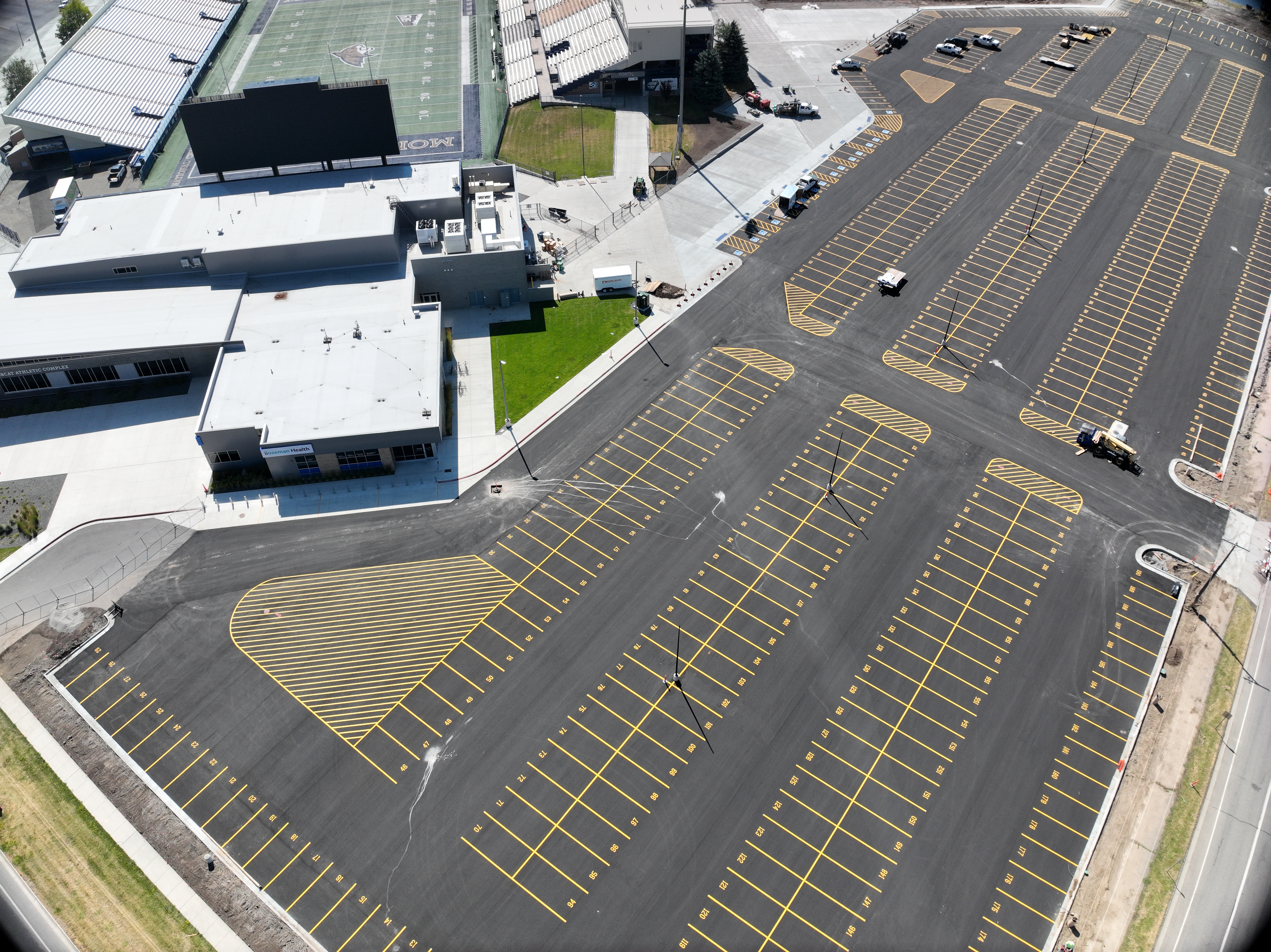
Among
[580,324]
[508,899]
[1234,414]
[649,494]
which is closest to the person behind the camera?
[508,899]

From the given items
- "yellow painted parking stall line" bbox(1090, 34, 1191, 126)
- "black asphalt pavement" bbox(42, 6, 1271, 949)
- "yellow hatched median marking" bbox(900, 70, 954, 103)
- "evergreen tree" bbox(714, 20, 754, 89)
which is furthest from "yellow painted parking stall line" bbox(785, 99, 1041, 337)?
"evergreen tree" bbox(714, 20, 754, 89)

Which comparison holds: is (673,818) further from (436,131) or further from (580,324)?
(436,131)

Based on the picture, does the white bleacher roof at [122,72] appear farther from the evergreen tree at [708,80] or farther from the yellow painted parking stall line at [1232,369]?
the yellow painted parking stall line at [1232,369]

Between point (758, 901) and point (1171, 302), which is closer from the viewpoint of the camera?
point (758, 901)

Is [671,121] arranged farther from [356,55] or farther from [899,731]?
[899,731]

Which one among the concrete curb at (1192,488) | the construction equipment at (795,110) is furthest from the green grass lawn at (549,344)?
the concrete curb at (1192,488)

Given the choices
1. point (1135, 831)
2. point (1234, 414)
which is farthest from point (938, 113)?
point (1135, 831)

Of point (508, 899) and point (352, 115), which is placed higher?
point (352, 115)

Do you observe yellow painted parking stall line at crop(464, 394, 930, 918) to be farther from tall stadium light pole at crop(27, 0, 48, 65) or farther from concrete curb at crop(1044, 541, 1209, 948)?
tall stadium light pole at crop(27, 0, 48, 65)
